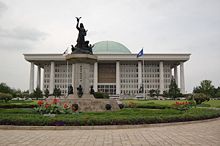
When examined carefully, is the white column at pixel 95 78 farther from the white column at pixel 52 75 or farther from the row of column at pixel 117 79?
the white column at pixel 52 75

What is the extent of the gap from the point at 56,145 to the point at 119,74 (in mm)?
94348

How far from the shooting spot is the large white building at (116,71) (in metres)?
97.5

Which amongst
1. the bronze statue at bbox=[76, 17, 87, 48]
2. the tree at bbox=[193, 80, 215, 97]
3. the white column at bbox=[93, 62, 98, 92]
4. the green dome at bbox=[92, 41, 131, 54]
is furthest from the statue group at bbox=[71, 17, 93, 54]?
the green dome at bbox=[92, 41, 131, 54]

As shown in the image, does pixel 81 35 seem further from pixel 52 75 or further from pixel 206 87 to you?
pixel 52 75

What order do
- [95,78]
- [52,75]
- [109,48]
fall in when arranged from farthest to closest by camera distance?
[109,48]
[52,75]
[95,78]

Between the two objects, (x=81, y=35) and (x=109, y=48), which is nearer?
(x=81, y=35)

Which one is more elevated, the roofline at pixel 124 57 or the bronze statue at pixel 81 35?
the roofline at pixel 124 57

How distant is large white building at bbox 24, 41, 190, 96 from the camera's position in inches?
3839

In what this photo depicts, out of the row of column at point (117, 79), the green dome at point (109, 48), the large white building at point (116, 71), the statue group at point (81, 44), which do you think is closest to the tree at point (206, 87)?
the large white building at point (116, 71)

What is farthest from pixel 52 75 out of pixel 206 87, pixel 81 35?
pixel 81 35

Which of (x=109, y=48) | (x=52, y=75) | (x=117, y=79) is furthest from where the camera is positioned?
(x=109, y=48)

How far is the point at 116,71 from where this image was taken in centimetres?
10144

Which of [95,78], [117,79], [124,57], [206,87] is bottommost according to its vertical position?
[206,87]

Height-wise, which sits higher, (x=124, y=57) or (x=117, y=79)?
(x=124, y=57)
